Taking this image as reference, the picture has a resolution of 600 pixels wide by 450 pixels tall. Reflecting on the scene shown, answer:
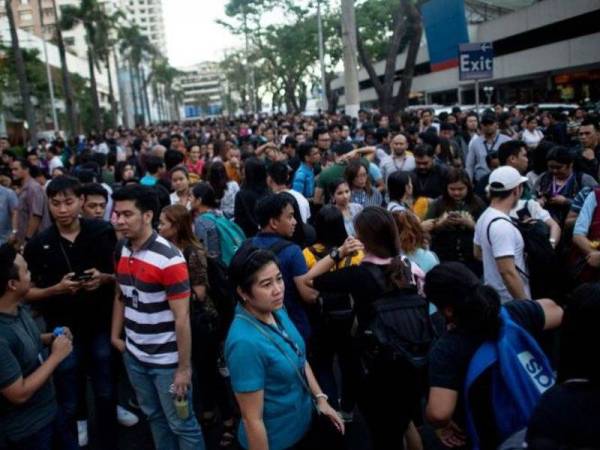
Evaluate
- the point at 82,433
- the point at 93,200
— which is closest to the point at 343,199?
the point at 93,200

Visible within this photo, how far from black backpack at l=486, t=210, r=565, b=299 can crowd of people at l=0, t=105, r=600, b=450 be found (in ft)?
0.05

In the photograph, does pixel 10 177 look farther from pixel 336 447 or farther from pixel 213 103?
pixel 213 103

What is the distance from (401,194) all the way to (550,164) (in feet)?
4.96

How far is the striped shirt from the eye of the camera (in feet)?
10.6

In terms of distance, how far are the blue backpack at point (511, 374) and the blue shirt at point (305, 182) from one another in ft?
17.0

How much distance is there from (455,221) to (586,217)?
946mm

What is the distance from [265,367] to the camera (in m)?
2.58

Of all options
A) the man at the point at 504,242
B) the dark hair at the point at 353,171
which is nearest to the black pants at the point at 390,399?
the man at the point at 504,242

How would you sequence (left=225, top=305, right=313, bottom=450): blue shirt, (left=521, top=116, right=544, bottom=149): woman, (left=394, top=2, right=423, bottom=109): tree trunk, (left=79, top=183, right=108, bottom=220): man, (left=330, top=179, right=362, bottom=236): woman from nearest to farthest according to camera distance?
(left=225, top=305, right=313, bottom=450): blue shirt, (left=79, top=183, right=108, bottom=220): man, (left=330, top=179, right=362, bottom=236): woman, (left=521, top=116, right=544, bottom=149): woman, (left=394, top=2, right=423, bottom=109): tree trunk

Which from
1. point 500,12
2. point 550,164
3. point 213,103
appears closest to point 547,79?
point 500,12

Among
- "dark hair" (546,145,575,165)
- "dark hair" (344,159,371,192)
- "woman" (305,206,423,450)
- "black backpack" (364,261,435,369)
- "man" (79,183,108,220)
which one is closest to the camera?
"black backpack" (364,261,435,369)

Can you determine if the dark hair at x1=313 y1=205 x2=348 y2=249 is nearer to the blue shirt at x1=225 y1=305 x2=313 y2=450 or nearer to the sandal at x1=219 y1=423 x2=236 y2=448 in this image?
the blue shirt at x1=225 y1=305 x2=313 y2=450

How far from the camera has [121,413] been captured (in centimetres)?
466

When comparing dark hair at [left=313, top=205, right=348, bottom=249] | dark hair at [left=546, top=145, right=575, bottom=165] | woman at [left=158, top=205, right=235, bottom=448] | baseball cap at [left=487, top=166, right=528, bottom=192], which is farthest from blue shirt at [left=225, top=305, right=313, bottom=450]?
dark hair at [left=546, top=145, right=575, bottom=165]
